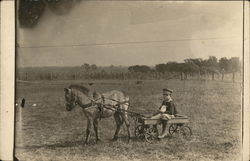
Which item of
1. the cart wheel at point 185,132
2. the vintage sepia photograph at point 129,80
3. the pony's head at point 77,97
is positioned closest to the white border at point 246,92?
the vintage sepia photograph at point 129,80

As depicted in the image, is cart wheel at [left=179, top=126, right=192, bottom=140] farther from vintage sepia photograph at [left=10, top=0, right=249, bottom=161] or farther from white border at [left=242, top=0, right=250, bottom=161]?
white border at [left=242, top=0, right=250, bottom=161]

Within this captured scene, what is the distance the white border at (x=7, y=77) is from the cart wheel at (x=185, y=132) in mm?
914

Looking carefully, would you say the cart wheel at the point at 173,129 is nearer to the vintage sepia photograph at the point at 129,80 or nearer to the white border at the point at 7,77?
the vintage sepia photograph at the point at 129,80

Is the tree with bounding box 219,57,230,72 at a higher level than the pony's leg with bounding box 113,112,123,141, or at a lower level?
higher

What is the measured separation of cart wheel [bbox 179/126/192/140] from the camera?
2.02 meters

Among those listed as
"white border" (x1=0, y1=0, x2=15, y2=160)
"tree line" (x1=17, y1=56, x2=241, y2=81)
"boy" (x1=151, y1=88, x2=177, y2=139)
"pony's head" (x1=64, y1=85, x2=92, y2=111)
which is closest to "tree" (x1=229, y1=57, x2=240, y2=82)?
"tree line" (x1=17, y1=56, x2=241, y2=81)

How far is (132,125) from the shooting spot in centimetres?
205

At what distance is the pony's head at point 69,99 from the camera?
2.06 meters

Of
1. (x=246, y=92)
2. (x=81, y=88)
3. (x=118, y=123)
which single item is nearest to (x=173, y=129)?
(x=118, y=123)

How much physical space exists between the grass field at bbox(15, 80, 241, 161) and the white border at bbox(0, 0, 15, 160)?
0.15 ft

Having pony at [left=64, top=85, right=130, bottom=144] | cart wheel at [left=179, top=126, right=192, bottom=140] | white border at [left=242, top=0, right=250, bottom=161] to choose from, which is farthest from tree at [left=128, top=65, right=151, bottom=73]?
white border at [left=242, top=0, right=250, bottom=161]

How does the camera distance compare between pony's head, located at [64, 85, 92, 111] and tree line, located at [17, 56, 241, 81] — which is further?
pony's head, located at [64, 85, 92, 111]

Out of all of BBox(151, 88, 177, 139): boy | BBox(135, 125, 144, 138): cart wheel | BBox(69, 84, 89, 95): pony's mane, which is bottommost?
BBox(135, 125, 144, 138): cart wheel

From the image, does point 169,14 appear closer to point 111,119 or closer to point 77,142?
point 111,119
